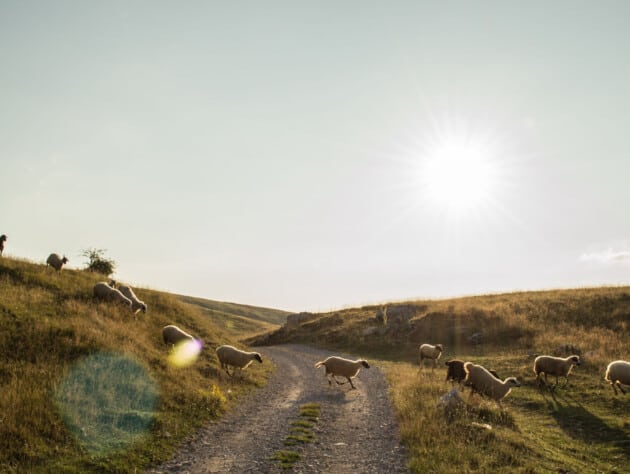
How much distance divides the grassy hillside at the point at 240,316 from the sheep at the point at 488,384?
5735 centimetres

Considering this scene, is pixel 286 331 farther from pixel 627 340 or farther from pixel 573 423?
pixel 573 423

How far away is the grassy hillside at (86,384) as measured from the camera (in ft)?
38.1

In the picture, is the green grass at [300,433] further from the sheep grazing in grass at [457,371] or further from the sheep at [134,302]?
the sheep at [134,302]

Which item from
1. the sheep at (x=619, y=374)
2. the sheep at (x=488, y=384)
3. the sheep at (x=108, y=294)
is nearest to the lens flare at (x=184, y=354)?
the sheep at (x=108, y=294)

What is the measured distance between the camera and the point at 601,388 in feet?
77.3

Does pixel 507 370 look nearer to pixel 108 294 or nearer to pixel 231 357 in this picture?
pixel 231 357

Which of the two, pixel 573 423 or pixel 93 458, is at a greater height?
pixel 93 458

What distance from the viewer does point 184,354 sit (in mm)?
25047

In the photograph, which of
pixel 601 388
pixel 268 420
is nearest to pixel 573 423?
pixel 601 388

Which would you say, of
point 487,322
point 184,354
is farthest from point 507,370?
point 184,354

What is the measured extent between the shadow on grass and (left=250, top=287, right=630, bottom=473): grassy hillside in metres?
0.05

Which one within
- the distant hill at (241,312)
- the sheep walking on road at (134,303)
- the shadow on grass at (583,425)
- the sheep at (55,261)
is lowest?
the distant hill at (241,312)

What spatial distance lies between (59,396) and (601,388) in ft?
89.3

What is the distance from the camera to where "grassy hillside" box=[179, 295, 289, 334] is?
100m
